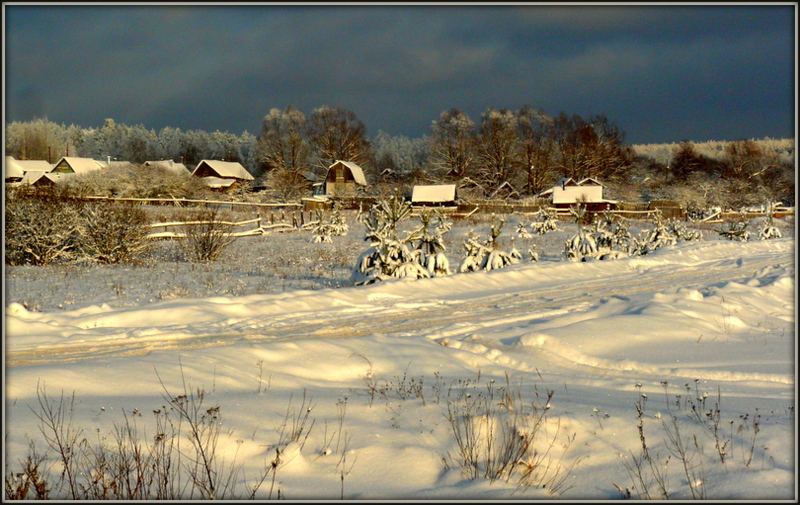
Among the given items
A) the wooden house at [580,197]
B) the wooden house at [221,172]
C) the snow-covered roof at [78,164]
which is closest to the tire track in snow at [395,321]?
the wooden house at [580,197]

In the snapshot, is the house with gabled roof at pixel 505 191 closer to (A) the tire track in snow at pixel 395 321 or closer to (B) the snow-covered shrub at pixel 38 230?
(A) the tire track in snow at pixel 395 321

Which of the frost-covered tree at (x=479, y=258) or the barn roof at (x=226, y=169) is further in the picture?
the barn roof at (x=226, y=169)

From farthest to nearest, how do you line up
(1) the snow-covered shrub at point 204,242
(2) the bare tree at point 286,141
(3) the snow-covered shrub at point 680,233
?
(2) the bare tree at point 286,141, (3) the snow-covered shrub at point 680,233, (1) the snow-covered shrub at point 204,242

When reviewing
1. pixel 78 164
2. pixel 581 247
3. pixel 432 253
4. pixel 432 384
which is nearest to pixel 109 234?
pixel 432 253

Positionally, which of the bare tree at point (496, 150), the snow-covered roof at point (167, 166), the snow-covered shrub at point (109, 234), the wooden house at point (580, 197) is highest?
the bare tree at point (496, 150)

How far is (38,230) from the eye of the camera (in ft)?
58.7

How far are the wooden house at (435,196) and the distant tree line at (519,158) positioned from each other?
13.1 metres

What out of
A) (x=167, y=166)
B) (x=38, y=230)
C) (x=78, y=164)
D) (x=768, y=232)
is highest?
(x=78, y=164)

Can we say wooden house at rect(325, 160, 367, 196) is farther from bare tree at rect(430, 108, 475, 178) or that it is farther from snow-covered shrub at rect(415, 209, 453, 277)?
snow-covered shrub at rect(415, 209, 453, 277)

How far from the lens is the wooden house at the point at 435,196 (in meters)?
60.6

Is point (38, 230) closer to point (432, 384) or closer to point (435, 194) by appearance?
point (432, 384)

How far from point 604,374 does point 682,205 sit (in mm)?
56037

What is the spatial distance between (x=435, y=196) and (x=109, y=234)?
44.5 metres

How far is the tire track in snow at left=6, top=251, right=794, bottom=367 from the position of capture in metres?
7.90
